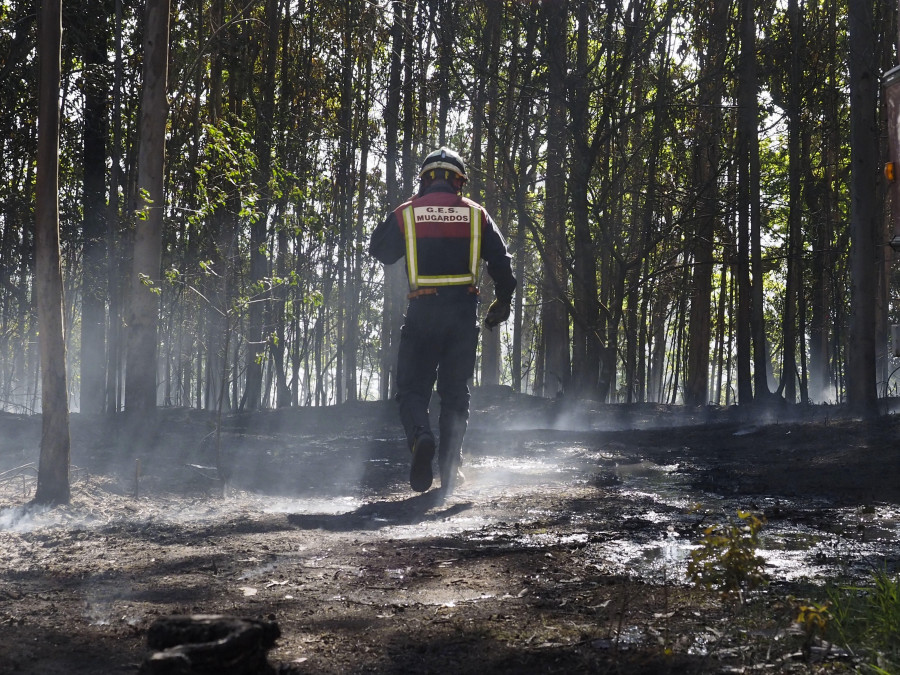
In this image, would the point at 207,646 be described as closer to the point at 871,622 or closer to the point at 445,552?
the point at 871,622

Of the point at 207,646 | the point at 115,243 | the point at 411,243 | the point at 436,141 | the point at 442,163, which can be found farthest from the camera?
the point at 436,141

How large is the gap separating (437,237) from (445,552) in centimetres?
274

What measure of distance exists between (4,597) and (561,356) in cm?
1681

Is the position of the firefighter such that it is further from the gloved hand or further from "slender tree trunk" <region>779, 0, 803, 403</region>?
"slender tree trunk" <region>779, 0, 803, 403</region>

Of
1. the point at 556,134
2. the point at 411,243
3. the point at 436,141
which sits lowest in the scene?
the point at 411,243

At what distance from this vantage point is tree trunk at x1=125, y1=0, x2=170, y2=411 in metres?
8.66

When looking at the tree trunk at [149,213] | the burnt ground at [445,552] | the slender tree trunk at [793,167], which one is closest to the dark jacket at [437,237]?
the burnt ground at [445,552]

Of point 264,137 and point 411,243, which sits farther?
point 264,137

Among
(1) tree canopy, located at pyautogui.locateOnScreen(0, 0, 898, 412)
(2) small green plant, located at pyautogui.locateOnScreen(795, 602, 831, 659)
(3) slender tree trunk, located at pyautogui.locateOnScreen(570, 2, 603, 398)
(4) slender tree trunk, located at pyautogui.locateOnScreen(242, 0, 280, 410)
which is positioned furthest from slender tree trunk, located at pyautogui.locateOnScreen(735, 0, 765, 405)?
(2) small green plant, located at pyautogui.locateOnScreen(795, 602, 831, 659)

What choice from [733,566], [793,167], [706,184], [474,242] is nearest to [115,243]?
[706,184]

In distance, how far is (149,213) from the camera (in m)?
8.91

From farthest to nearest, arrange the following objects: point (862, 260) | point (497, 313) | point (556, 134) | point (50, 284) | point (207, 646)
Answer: point (556, 134) < point (862, 260) < point (497, 313) < point (50, 284) < point (207, 646)

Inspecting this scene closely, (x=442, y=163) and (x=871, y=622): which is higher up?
(x=442, y=163)

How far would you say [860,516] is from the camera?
473cm
